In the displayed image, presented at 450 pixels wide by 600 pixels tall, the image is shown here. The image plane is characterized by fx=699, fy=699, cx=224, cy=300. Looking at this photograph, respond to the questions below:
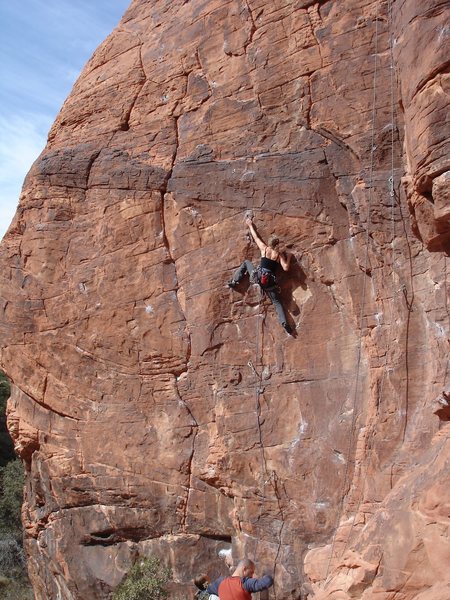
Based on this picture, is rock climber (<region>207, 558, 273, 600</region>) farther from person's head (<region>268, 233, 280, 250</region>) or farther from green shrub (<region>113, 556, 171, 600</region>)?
person's head (<region>268, 233, 280, 250</region>)

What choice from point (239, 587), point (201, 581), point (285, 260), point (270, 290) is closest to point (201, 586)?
point (201, 581)

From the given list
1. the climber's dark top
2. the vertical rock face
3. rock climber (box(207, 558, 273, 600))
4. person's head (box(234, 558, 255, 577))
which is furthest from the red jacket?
the climber's dark top

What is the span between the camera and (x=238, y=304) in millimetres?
12320

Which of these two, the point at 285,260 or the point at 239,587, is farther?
the point at 285,260

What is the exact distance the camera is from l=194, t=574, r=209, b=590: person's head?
11.5 meters

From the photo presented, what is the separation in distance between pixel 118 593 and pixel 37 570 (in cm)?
307

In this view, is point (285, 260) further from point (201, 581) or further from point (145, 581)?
point (145, 581)

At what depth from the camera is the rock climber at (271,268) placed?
1157 centimetres

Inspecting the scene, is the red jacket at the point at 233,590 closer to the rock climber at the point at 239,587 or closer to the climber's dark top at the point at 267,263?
the rock climber at the point at 239,587

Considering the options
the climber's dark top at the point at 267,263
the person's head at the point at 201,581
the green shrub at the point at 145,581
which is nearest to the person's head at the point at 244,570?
the person's head at the point at 201,581

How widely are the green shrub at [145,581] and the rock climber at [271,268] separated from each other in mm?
4856

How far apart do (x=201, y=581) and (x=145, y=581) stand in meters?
1.18

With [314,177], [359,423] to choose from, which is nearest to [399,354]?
[359,423]

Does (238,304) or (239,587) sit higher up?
(238,304)
